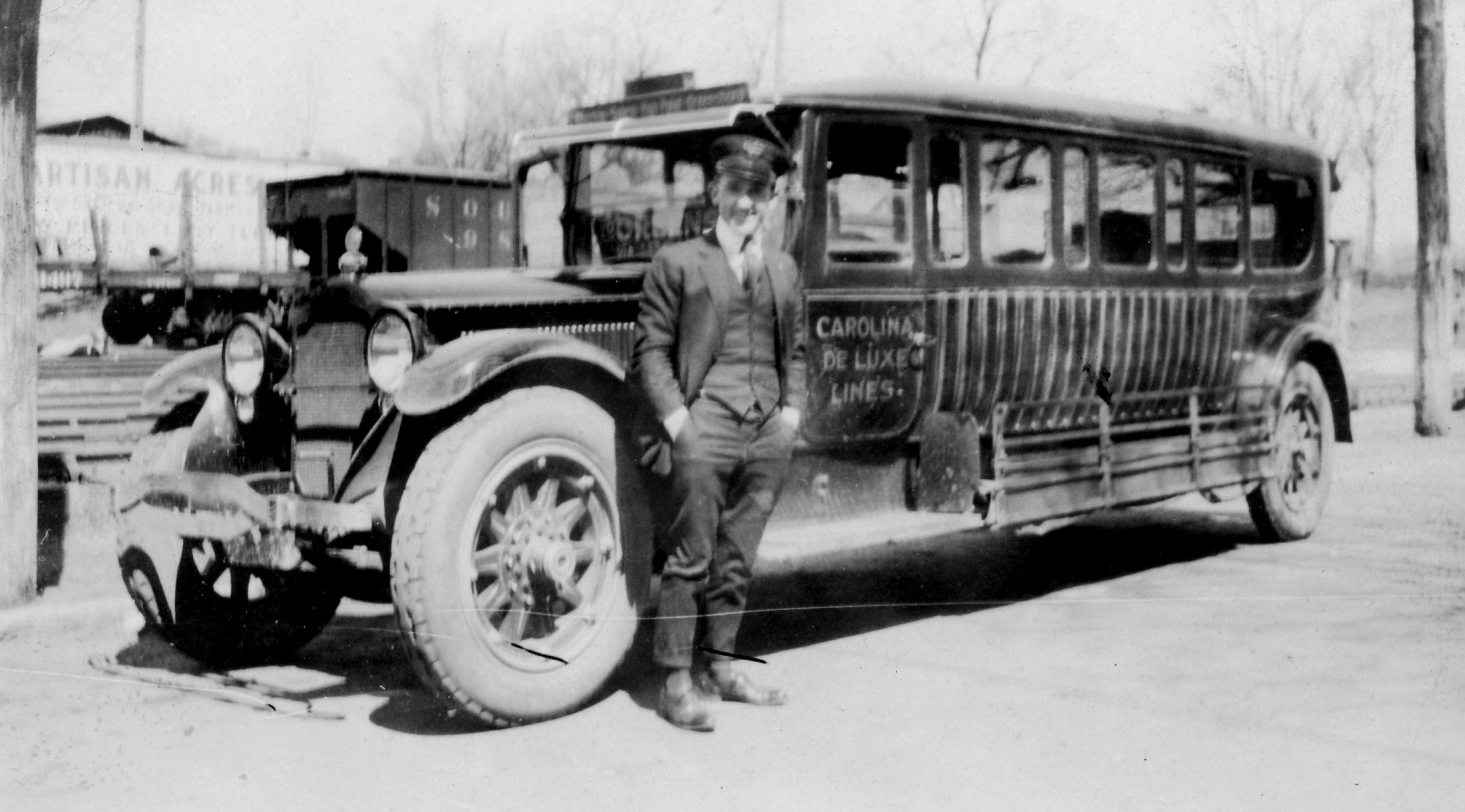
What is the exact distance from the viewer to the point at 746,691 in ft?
16.0

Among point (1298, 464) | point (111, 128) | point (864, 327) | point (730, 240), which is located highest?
point (111, 128)

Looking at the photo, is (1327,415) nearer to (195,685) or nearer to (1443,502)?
(1443,502)

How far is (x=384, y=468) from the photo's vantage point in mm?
4719

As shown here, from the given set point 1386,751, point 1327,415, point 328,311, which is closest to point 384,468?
point 328,311

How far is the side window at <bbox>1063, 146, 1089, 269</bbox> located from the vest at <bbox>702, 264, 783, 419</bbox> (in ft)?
8.12

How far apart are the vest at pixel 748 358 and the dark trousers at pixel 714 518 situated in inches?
1.8

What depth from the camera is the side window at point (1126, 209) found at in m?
7.10

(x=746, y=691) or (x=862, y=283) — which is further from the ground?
(x=862, y=283)

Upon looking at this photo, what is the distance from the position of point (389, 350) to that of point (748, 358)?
4.08ft

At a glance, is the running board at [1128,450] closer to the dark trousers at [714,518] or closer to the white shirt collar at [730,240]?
the dark trousers at [714,518]

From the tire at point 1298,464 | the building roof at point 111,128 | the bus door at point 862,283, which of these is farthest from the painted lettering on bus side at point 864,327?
the building roof at point 111,128

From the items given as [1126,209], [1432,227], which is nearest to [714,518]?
[1126,209]

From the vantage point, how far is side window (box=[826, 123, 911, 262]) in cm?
574

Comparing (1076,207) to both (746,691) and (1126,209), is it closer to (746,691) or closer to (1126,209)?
(1126,209)
